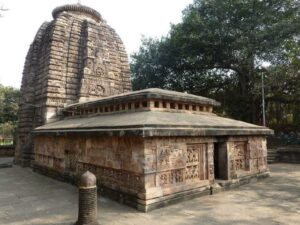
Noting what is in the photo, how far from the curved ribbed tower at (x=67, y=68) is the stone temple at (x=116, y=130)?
5 centimetres

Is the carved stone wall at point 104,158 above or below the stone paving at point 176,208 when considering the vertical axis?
above

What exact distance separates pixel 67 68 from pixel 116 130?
856 centimetres

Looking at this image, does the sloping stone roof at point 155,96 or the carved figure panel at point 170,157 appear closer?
the carved figure panel at point 170,157

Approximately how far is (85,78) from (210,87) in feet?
41.7

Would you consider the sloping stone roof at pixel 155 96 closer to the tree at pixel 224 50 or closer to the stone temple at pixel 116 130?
the stone temple at pixel 116 130

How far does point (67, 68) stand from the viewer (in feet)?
45.4

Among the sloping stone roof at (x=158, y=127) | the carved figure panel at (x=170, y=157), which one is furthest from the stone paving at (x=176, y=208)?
the sloping stone roof at (x=158, y=127)

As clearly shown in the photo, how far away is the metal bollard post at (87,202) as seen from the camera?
4.93 metres

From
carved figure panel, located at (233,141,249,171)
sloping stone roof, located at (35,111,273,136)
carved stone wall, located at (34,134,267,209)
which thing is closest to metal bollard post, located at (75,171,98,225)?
carved stone wall, located at (34,134,267,209)

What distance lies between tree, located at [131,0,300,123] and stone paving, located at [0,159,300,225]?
40.8 feet

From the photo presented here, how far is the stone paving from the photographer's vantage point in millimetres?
5312

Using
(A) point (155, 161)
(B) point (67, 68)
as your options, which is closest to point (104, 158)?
(A) point (155, 161)

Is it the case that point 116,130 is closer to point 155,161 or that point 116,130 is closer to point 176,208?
point 155,161

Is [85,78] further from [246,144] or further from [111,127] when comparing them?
[246,144]
